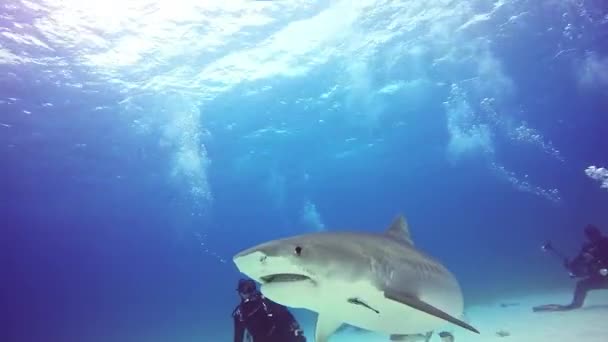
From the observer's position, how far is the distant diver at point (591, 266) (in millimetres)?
11516

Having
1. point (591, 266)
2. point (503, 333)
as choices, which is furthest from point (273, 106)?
point (503, 333)

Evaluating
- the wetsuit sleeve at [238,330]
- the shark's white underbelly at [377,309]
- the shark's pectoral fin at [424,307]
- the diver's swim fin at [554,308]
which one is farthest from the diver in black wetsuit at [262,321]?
the diver's swim fin at [554,308]

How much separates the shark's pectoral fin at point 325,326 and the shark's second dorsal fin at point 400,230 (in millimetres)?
1297

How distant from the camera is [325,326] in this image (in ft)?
13.8

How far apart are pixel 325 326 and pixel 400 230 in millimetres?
1706

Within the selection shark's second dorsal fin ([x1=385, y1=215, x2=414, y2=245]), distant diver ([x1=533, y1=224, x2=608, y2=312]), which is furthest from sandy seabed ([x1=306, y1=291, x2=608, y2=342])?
shark's second dorsal fin ([x1=385, y1=215, x2=414, y2=245])

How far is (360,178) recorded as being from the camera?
7112 centimetres

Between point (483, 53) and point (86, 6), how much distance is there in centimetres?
2293

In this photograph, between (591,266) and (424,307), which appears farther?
(591,266)

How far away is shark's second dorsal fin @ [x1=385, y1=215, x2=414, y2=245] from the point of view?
5073 mm

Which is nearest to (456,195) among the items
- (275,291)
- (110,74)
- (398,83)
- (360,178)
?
(360,178)

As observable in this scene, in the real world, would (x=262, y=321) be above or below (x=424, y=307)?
above

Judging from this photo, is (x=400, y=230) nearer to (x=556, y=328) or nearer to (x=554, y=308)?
(x=556, y=328)

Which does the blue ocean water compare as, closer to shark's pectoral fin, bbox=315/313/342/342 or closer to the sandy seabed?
the sandy seabed
